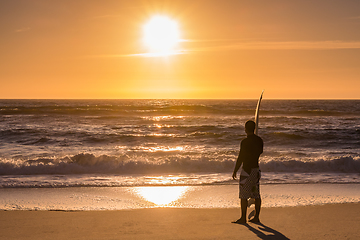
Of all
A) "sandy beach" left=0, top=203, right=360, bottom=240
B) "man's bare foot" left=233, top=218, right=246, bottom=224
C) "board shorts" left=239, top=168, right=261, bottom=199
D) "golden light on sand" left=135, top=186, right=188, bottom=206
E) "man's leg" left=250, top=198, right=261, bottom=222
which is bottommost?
"golden light on sand" left=135, top=186, right=188, bottom=206

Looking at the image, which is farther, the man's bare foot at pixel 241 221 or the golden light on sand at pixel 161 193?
the golden light on sand at pixel 161 193

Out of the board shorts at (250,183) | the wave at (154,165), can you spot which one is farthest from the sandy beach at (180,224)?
the wave at (154,165)

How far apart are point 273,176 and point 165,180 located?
3.53 metres

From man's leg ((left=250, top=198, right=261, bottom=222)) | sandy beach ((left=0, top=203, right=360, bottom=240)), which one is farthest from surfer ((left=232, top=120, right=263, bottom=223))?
sandy beach ((left=0, top=203, right=360, bottom=240))

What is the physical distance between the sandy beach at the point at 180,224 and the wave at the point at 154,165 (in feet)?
17.4

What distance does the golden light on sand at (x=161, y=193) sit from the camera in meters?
6.91

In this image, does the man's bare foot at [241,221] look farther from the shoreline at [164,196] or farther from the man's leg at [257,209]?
the shoreline at [164,196]

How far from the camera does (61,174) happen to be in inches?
412

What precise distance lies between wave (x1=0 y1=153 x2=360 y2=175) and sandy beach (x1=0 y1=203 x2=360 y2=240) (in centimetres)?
530

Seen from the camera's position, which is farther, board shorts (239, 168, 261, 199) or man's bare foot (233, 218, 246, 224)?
man's bare foot (233, 218, 246, 224)

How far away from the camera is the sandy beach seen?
4.52 meters

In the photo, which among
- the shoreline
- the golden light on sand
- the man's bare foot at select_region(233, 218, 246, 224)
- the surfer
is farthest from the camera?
the golden light on sand

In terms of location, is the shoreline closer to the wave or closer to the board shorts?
the board shorts

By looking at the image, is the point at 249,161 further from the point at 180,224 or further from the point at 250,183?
the point at 180,224
